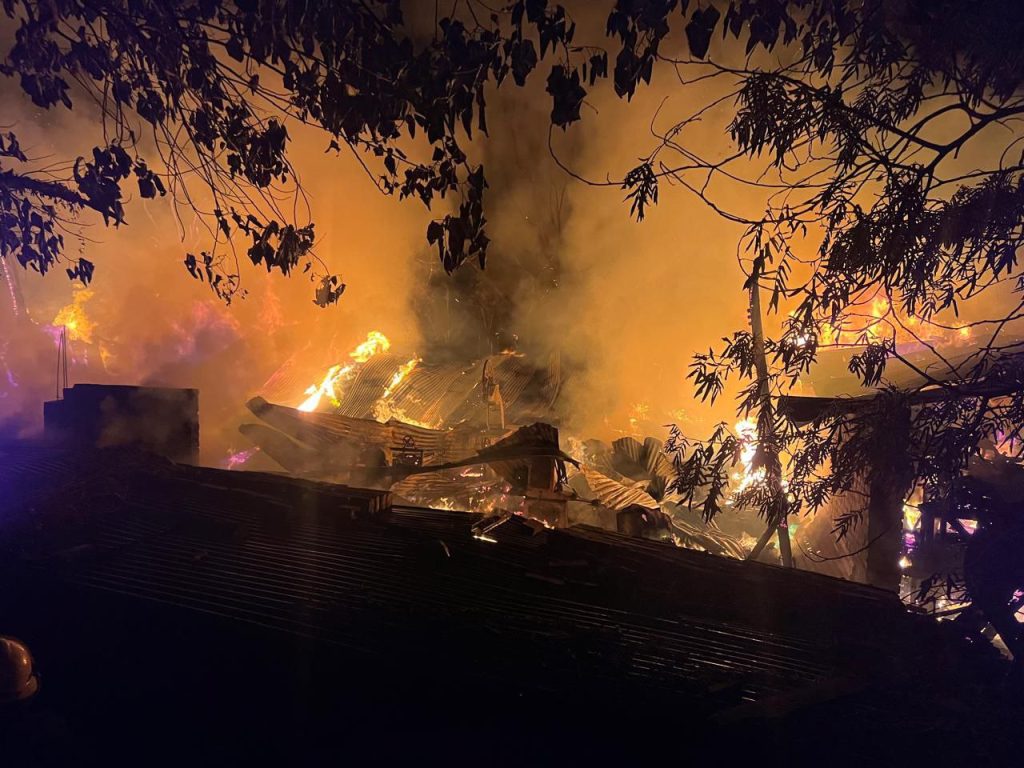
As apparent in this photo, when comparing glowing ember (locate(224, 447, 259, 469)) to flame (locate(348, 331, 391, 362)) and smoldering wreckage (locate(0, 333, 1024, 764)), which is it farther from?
smoldering wreckage (locate(0, 333, 1024, 764))

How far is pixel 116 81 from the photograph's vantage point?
3.90 meters

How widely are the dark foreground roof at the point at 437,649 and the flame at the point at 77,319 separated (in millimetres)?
20763

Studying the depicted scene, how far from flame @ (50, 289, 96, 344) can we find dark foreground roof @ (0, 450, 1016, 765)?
68.1 feet

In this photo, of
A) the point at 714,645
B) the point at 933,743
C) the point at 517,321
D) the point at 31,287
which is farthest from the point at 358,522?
the point at 31,287

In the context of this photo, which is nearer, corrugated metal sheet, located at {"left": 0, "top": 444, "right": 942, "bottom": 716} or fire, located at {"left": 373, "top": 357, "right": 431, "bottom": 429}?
corrugated metal sheet, located at {"left": 0, "top": 444, "right": 942, "bottom": 716}

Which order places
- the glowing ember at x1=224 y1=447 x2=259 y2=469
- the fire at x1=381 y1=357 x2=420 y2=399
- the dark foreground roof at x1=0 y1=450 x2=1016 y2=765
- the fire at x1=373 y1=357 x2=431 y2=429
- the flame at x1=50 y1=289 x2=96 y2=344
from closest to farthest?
the dark foreground roof at x1=0 y1=450 x2=1016 y2=765 < the glowing ember at x1=224 y1=447 x2=259 y2=469 < the fire at x1=373 y1=357 x2=431 y2=429 < the fire at x1=381 y1=357 x2=420 y2=399 < the flame at x1=50 y1=289 x2=96 y2=344

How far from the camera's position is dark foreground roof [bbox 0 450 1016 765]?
2666 millimetres

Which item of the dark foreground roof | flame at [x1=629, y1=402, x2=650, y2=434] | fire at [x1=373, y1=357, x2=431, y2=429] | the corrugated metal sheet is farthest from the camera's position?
flame at [x1=629, y1=402, x2=650, y2=434]

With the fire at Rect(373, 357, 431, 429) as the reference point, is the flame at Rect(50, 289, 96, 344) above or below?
above

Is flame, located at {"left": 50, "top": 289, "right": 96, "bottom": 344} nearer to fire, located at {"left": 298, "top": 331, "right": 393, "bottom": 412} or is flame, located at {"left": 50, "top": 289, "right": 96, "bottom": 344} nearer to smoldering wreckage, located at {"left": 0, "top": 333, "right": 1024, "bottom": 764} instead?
fire, located at {"left": 298, "top": 331, "right": 393, "bottom": 412}

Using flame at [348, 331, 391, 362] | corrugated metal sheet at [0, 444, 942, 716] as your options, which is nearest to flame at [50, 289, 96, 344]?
flame at [348, 331, 391, 362]

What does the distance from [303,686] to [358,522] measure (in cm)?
253

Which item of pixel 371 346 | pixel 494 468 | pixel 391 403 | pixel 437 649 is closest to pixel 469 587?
pixel 437 649

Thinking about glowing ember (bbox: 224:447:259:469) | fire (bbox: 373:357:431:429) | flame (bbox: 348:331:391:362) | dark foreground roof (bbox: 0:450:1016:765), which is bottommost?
glowing ember (bbox: 224:447:259:469)
